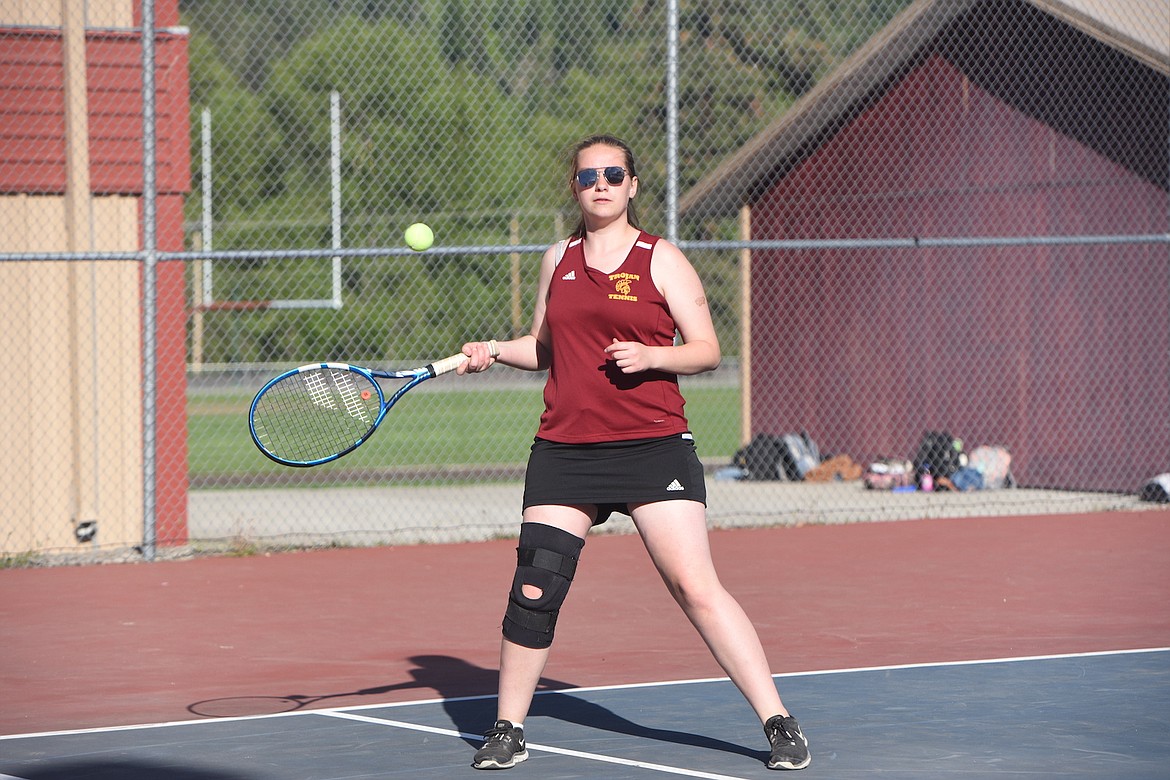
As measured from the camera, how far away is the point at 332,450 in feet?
20.1

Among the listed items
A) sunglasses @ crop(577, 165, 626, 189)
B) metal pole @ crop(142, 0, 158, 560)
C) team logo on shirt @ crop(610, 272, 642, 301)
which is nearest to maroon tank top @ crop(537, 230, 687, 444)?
team logo on shirt @ crop(610, 272, 642, 301)

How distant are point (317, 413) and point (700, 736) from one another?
181 cm

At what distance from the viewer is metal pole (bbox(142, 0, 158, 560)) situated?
1080cm

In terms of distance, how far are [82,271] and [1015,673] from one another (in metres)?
7.18

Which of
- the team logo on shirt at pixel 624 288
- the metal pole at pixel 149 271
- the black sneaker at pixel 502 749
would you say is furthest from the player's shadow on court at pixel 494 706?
the metal pole at pixel 149 271

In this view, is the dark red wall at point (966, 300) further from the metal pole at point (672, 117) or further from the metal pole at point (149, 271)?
the metal pole at point (149, 271)

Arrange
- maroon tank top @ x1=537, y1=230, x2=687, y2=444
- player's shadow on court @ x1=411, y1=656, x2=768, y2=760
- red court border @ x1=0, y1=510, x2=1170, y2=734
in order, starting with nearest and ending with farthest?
1. maroon tank top @ x1=537, y1=230, x2=687, y2=444
2. player's shadow on court @ x1=411, y1=656, x2=768, y2=760
3. red court border @ x1=0, y1=510, x2=1170, y2=734

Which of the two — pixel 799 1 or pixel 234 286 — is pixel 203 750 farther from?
pixel 799 1

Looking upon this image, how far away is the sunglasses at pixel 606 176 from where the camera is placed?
18.0 ft

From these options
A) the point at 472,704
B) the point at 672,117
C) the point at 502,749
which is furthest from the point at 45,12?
the point at 502,749

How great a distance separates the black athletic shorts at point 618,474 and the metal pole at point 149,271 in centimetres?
599

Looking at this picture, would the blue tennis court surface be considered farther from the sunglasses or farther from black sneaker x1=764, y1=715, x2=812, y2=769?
the sunglasses

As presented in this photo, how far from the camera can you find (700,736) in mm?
5855

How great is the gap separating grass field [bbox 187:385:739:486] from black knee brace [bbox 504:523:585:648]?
13.6 m
